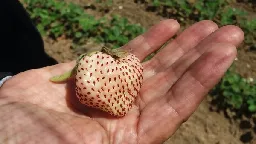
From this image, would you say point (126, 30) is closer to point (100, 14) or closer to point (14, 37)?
point (100, 14)

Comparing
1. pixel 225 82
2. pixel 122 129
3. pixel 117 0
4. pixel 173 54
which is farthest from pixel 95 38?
pixel 122 129

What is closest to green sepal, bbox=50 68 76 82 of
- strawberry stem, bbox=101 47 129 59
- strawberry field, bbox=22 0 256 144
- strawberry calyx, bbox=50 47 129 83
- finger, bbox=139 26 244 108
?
strawberry calyx, bbox=50 47 129 83

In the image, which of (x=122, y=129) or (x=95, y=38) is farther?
(x=95, y=38)

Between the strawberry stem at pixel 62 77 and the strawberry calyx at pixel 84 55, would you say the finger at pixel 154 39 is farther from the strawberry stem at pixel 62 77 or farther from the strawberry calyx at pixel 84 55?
the strawberry stem at pixel 62 77

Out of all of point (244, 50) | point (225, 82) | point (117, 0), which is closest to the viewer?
point (225, 82)

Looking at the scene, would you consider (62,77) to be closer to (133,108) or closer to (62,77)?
(62,77)

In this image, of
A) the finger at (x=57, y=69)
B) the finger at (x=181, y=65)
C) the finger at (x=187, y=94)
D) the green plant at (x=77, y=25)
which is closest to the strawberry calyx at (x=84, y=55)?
the finger at (x=57, y=69)

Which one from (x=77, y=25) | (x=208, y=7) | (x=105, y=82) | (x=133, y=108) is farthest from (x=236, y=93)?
(x=77, y=25)
